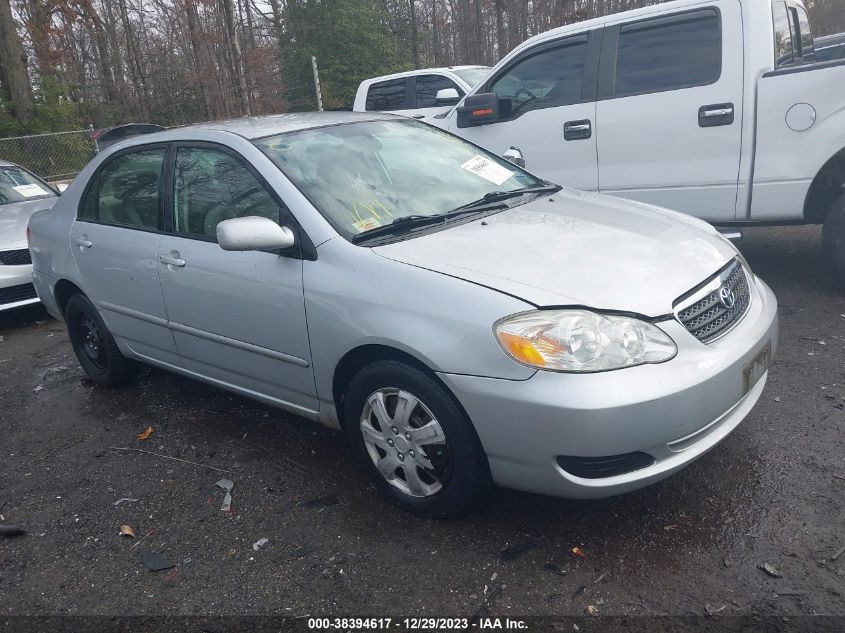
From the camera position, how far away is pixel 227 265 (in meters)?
3.43

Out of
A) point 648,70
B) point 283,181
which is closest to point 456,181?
point 283,181

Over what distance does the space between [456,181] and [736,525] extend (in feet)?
6.75

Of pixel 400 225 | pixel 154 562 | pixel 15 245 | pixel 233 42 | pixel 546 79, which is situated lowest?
pixel 154 562

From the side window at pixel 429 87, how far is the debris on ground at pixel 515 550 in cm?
783

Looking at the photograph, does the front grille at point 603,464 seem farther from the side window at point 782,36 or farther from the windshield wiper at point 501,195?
the side window at point 782,36

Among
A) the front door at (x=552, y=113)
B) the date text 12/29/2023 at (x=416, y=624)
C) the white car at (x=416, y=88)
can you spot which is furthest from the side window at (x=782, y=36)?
the white car at (x=416, y=88)

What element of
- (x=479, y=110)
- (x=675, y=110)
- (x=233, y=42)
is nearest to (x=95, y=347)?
(x=479, y=110)

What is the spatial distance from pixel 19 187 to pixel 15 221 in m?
1.32

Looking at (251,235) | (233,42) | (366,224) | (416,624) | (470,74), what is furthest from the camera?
(233,42)

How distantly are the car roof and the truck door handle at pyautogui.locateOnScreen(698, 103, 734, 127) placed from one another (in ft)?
7.48

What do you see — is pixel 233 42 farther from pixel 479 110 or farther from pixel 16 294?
pixel 479 110

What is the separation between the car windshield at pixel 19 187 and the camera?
26.2ft

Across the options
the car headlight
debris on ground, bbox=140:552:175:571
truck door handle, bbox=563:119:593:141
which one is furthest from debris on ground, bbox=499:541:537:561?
truck door handle, bbox=563:119:593:141

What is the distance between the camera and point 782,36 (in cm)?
512
